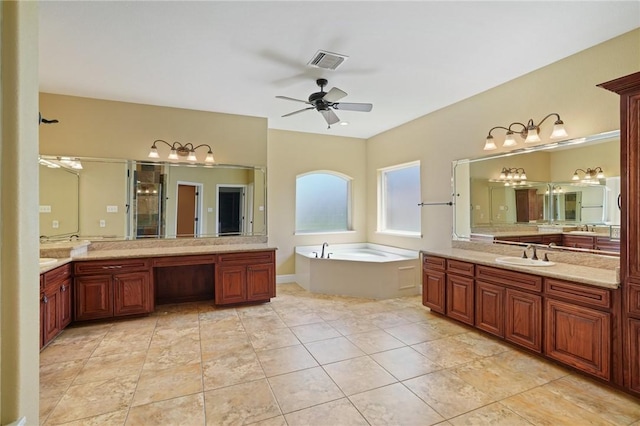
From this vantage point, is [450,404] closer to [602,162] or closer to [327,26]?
[602,162]

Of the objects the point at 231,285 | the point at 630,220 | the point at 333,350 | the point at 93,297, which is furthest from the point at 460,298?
the point at 93,297

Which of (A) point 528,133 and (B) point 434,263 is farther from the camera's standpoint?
(B) point 434,263

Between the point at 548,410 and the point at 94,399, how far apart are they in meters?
3.18

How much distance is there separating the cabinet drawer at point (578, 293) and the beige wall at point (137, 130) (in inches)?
161

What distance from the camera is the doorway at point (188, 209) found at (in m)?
4.58

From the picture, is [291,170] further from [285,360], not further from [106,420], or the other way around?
[106,420]

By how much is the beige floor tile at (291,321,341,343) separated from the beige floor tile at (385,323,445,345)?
0.64 metres

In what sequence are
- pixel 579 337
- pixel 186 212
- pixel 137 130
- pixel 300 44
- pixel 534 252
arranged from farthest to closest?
pixel 186 212 → pixel 137 130 → pixel 534 252 → pixel 300 44 → pixel 579 337

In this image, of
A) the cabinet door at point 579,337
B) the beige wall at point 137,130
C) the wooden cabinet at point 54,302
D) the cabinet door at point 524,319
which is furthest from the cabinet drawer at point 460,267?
the wooden cabinet at point 54,302

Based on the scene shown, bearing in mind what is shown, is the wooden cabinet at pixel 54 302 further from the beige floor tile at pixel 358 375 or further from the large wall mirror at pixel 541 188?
the large wall mirror at pixel 541 188

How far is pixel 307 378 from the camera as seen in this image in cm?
251

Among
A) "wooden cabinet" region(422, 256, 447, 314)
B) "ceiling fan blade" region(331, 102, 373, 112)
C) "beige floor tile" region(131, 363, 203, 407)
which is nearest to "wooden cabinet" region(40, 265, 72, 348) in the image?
"beige floor tile" region(131, 363, 203, 407)

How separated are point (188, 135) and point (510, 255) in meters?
4.66

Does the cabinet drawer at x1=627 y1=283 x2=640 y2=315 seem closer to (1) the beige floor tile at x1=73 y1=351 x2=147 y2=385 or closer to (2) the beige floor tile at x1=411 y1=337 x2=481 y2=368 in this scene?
(2) the beige floor tile at x1=411 y1=337 x2=481 y2=368
